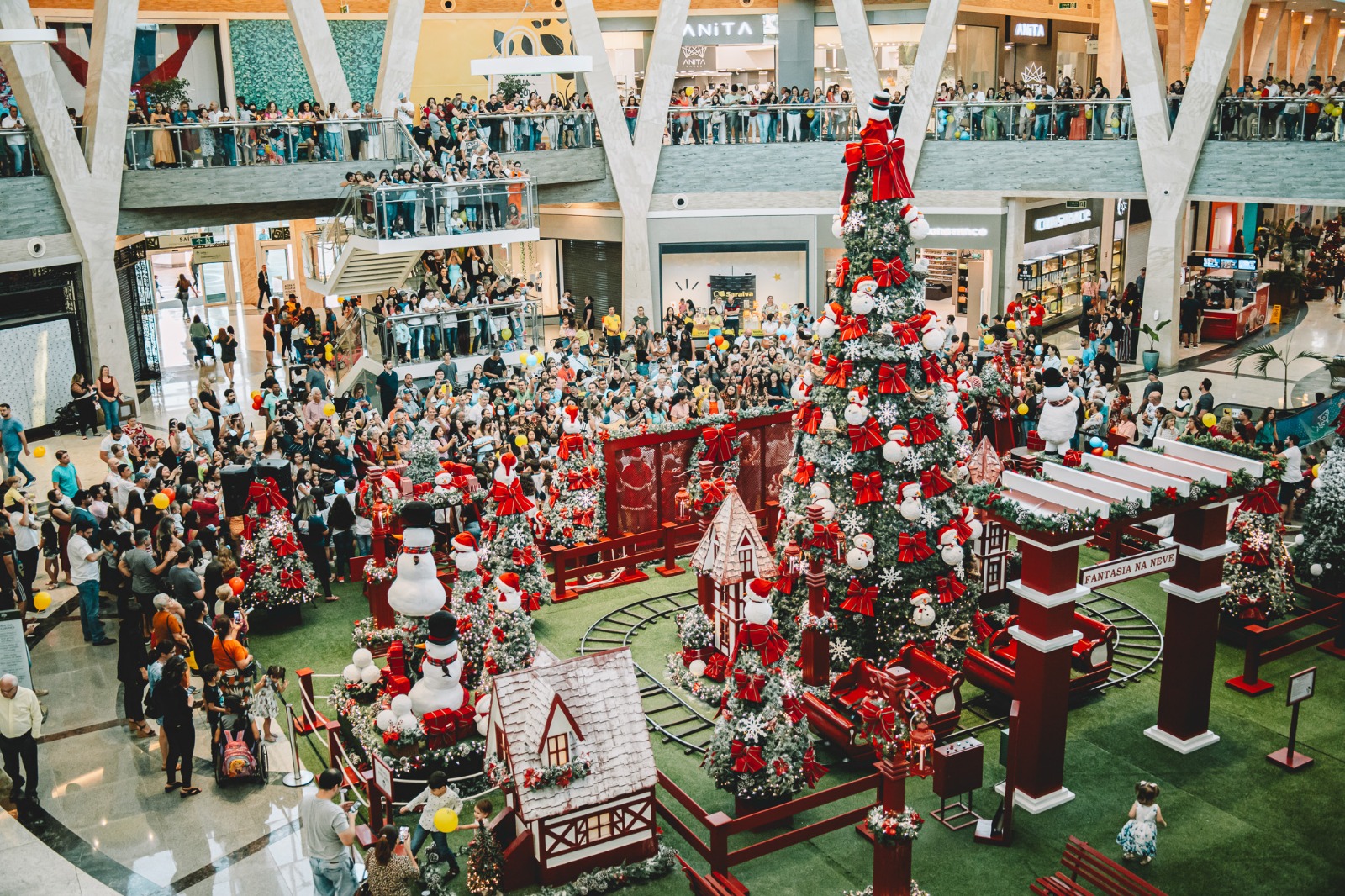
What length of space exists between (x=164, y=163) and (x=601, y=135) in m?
9.64

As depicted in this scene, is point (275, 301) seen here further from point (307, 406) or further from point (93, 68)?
point (307, 406)

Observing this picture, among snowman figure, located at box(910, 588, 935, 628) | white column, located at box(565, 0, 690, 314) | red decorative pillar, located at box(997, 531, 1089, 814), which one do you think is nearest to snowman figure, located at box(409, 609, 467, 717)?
snowman figure, located at box(910, 588, 935, 628)

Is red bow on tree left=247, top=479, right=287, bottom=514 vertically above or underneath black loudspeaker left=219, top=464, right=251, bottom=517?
above

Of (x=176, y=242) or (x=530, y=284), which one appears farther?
(x=176, y=242)


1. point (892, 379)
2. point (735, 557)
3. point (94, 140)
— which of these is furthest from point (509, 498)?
point (94, 140)

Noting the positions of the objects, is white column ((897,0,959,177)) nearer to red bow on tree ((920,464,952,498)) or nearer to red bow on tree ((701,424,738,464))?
red bow on tree ((701,424,738,464))

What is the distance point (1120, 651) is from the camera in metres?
12.7

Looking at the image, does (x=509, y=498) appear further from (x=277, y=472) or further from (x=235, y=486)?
(x=235, y=486)

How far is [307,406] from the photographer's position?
1811 centimetres

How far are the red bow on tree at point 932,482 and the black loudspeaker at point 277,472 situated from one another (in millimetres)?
8359

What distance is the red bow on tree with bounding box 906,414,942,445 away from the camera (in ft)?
36.3

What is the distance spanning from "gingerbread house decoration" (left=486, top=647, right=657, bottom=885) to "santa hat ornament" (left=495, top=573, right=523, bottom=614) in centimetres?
127

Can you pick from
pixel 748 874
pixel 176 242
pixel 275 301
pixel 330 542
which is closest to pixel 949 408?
pixel 748 874

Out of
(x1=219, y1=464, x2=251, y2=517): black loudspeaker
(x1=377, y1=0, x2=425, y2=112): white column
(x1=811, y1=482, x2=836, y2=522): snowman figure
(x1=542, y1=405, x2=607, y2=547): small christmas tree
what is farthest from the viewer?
(x1=377, y1=0, x2=425, y2=112): white column
